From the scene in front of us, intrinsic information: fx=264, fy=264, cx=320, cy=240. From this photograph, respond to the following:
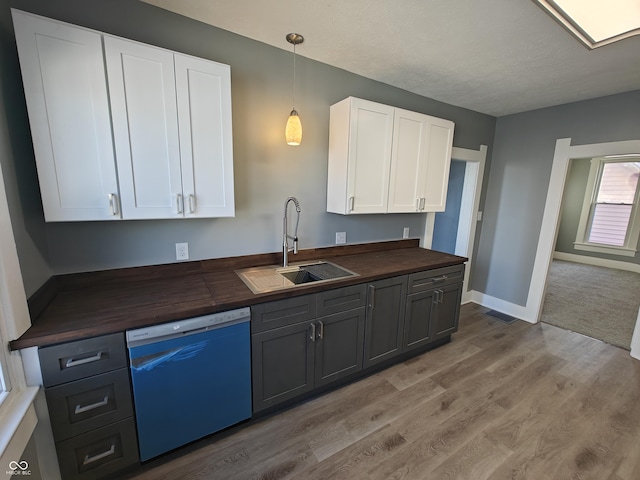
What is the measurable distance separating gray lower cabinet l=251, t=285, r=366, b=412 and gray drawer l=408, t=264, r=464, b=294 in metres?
0.55

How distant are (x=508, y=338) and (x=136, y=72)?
3897 millimetres

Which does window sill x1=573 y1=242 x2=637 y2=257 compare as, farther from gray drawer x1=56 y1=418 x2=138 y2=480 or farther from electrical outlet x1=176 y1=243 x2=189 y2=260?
gray drawer x1=56 y1=418 x2=138 y2=480

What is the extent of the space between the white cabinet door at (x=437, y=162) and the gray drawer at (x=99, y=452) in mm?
2672

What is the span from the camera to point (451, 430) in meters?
1.75

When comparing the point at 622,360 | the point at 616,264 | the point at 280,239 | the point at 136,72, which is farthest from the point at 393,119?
the point at 616,264

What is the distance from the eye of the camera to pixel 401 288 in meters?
2.16

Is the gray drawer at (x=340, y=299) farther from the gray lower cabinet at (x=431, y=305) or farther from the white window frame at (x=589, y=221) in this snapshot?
the white window frame at (x=589, y=221)

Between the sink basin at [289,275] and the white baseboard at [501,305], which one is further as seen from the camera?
the white baseboard at [501,305]

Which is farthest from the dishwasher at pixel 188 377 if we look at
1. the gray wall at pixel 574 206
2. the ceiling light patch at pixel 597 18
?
the gray wall at pixel 574 206

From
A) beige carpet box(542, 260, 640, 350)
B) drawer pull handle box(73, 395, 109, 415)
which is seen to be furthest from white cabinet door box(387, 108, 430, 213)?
beige carpet box(542, 260, 640, 350)

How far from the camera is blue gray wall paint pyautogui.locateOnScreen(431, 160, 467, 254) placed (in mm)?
3691

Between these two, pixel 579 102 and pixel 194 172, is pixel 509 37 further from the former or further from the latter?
pixel 194 172

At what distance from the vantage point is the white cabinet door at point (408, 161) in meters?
2.28

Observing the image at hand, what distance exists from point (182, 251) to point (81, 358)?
815mm
